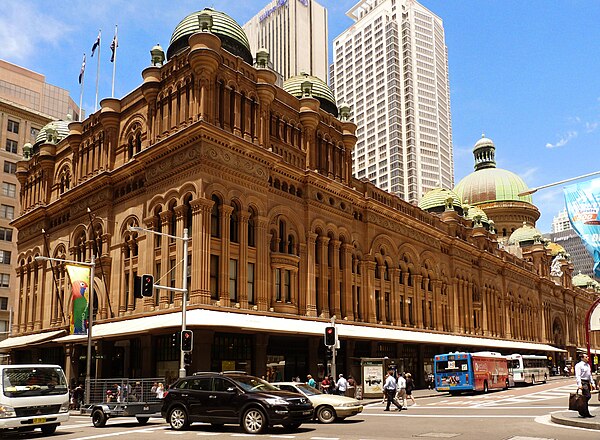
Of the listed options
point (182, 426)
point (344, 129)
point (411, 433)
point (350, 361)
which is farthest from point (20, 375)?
point (344, 129)

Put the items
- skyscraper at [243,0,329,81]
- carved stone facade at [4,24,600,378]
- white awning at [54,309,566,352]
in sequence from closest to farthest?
white awning at [54,309,566,352] < carved stone facade at [4,24,600,378] < skyscraper at [243,0,329,81]

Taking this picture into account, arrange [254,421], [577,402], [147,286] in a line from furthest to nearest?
[147,286], [577,402], [254,421]

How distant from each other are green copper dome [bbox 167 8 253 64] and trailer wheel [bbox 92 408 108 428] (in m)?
27.3

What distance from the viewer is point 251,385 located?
67.4 ft

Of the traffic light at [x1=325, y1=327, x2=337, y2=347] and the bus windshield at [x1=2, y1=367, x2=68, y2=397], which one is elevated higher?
the traffic light at [x1=325, y1=327, x2=337, y2=347]

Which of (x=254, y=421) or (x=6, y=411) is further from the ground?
(x=6, y=411)

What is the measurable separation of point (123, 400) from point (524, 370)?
137 ft

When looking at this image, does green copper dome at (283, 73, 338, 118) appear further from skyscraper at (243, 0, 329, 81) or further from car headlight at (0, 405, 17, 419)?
skyscraper at (243, 0, 329, 81)

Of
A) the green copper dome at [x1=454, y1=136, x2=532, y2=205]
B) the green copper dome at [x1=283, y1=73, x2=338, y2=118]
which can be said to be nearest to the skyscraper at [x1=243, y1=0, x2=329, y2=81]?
the green copper dome at [x1=454, y1=136, x2=532, y2=205]

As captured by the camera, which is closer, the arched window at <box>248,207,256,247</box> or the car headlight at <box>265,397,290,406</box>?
the car headlight at <box>265,397,290,406</box>

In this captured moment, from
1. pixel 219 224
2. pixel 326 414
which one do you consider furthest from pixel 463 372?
pixel 326 414

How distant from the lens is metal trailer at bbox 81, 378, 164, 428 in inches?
927

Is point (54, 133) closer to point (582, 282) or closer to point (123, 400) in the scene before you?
point (123, 400)

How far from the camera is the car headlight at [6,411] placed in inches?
745
